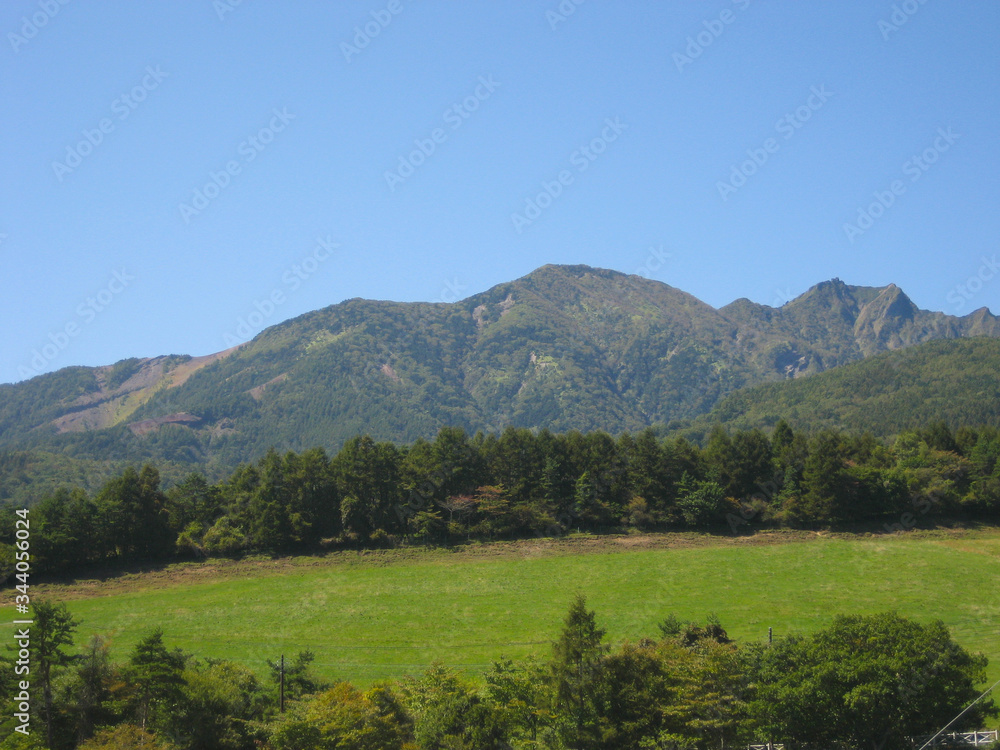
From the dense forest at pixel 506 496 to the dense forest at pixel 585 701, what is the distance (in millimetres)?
38590

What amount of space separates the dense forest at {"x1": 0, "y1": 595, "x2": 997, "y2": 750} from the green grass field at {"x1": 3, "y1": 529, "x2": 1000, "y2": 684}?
492 inches

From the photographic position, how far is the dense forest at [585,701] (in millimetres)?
30156

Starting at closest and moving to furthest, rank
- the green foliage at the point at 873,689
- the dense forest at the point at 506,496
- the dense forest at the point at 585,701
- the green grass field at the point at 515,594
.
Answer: the green foliage at the point at 873,689 < the dense forest at the point at 585,701 < the green grass field at the point at 515,594 < the dense forest at the point at 506,496

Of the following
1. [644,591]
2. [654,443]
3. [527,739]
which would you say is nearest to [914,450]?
[654,443]

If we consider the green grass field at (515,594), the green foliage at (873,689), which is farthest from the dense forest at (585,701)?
the green grass field at (515,594)

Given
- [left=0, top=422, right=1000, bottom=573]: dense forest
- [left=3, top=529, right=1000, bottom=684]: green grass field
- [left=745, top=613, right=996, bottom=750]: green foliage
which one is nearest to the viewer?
[left=745, top=613, right=996, bottom=750]: green foliage

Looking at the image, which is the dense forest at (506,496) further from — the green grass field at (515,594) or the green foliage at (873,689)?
the green foliage at (873,689)

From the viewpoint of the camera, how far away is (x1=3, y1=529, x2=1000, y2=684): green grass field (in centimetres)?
5078

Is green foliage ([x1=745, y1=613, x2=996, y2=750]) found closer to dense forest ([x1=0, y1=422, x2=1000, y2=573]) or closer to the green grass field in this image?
the green grass field

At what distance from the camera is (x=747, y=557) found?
67.6m

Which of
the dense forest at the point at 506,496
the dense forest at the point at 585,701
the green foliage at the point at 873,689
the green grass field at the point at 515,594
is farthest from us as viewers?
the dense forest at the point at 506,496

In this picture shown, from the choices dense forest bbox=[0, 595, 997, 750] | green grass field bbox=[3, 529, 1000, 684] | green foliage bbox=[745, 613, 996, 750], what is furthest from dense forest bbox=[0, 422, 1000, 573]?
green foliage bbox=[745, 613, 996, 750]

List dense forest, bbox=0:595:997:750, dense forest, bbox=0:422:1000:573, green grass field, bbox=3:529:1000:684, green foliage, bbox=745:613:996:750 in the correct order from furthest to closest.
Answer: dense forest, bbox=0:422:1000:573 < green grass field, bbox=3:529:1000:684 < dense forest, bbox=0:595:997:750 < green foliage, bbox=745:613:996:750

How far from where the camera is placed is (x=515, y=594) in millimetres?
60375
